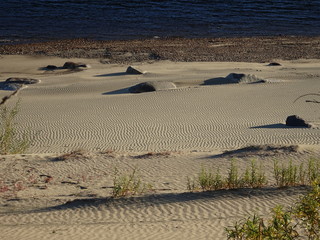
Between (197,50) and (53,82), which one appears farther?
(197,50)

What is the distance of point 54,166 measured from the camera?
1096cm

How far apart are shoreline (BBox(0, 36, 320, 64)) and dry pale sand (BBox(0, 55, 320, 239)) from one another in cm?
114

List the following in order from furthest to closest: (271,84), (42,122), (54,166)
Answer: (271,84) → (42,122) → (54,166)

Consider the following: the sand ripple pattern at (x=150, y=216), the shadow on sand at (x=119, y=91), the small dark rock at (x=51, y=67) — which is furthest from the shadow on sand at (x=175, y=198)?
the small dark rock at (x=51, y=67)

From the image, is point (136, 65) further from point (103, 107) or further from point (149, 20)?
point (149, 20)

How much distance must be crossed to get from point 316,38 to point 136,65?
1216 cm

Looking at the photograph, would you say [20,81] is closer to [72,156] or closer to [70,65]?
[70,65]

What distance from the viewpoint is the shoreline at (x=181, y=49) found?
2669cm

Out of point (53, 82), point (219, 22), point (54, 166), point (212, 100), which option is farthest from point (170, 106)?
point (219, 22)

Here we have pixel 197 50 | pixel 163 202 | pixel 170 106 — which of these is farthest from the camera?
pixel 197 50

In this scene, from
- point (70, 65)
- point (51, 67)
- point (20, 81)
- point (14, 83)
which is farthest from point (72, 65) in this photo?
point (14, 83)

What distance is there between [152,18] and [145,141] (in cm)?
2775

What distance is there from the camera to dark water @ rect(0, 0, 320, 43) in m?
35.7

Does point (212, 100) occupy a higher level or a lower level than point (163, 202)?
lower
